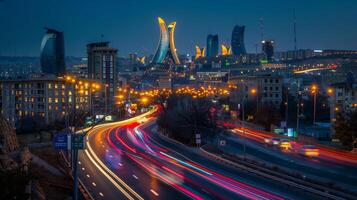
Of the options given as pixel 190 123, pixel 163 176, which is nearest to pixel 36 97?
pixel 190 123

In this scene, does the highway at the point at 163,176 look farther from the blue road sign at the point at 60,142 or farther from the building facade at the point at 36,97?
the building facade at the point at 36,97

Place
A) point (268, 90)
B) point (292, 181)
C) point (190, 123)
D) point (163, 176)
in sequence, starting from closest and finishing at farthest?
point (292, 181) < point (163, 176) < point (190, 123) < point (268, 90)

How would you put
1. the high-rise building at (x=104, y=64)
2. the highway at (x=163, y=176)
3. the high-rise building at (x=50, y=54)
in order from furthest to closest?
1. the high-rise building at (x=50, y=54)
2. the high-rise building at (x=104, y=64)
3. the highway at (x=163, y=176)

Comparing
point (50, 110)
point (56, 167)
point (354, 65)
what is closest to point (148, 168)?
point (56, 167)

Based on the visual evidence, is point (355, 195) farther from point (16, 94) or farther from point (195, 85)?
point (195, 85)

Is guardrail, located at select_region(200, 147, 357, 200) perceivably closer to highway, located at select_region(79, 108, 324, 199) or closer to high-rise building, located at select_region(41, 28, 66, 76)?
highway, located at select_region(79, 108, 324, 199)

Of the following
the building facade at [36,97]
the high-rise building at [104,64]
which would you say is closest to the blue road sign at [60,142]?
the building facade at [36,97]

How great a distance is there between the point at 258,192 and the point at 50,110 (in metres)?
51.3

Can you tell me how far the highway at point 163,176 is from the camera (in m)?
18.7

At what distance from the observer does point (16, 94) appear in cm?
6831

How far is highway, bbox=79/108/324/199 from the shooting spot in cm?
1869

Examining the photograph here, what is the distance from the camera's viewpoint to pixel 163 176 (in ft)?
75.0

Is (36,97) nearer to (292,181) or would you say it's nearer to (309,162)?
(309,162)

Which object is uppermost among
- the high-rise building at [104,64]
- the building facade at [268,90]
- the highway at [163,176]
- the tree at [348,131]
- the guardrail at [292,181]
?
the high-rise building at [104,64]
